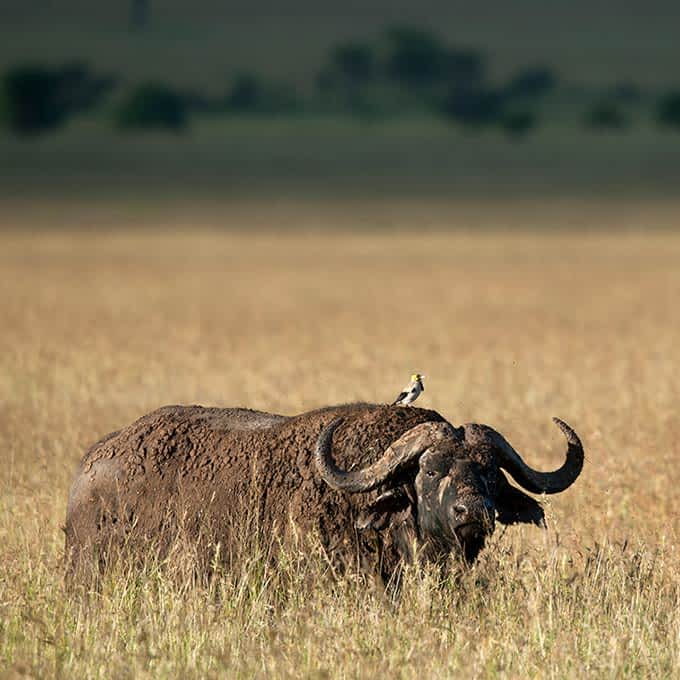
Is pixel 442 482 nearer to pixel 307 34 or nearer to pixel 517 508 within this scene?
pixel 517 508

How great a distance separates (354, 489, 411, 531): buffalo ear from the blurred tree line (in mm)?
75433

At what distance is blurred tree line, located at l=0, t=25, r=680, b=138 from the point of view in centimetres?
8412

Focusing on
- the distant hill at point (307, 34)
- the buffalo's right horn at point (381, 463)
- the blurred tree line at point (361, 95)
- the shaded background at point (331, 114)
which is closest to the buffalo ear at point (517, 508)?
the buffalo's right horn at point (381, 463)

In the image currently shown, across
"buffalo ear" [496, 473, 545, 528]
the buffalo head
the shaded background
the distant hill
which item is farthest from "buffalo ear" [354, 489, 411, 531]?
the distant hill

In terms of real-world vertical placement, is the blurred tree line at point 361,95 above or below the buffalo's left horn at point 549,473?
above

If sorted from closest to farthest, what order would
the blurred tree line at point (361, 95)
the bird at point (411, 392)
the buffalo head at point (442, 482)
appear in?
the buffalo head at point (442, 482)
the bird at point (411, 392)
the blurred tree line at point (361, 95)

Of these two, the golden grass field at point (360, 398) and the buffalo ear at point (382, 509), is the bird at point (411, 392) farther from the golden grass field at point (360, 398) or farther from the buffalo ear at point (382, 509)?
the buffalo ear at point (382, 509)

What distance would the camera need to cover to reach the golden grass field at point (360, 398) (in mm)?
7297

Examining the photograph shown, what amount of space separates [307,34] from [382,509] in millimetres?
108694

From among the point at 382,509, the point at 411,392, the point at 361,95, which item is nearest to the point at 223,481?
the point at 382,509

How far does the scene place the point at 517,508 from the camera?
806 cm

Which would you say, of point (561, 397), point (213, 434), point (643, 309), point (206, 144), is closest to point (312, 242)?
point (643, 309)

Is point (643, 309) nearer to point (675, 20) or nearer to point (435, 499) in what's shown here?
point (435, 499)

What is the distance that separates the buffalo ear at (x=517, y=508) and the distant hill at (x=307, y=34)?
292 ft
